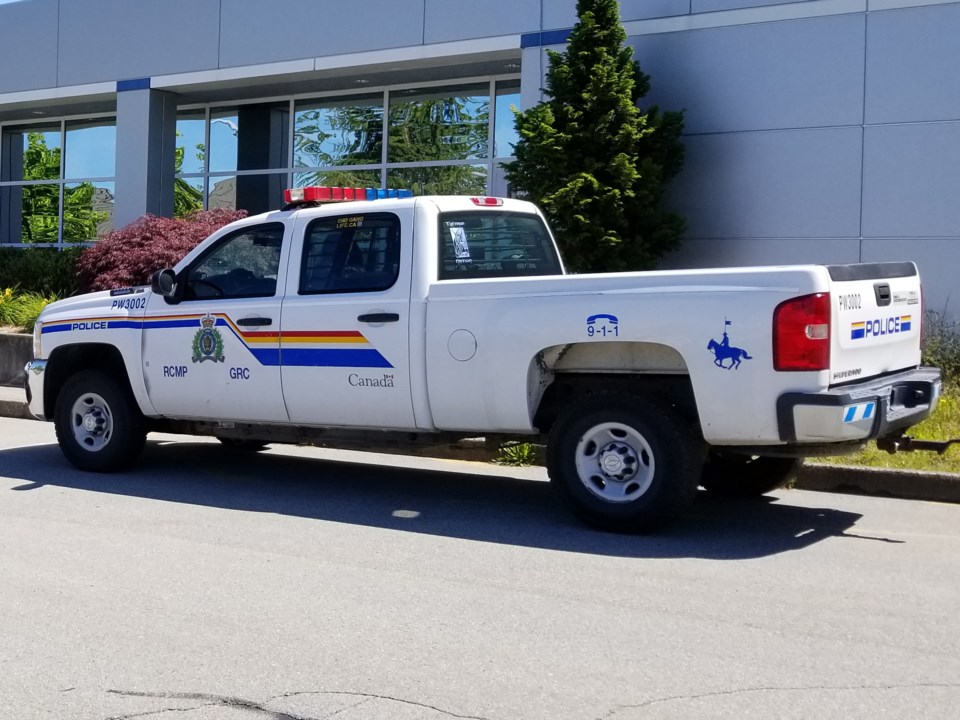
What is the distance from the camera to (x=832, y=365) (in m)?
6.20

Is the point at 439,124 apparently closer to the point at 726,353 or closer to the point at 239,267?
the point at 239,267

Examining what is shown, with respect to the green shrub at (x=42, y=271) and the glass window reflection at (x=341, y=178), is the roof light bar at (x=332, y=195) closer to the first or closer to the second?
the glass window reflection at (x=341, y=178)

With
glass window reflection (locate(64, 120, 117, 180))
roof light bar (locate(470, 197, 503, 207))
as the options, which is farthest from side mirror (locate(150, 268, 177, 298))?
glass window reflection (locate(64, 120, 117, 180))

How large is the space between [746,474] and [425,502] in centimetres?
226

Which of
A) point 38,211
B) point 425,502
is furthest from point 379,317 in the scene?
point 38,211

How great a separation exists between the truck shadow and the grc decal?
1.26 meters

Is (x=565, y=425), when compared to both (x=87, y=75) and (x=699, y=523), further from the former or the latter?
(x=87, y=75)

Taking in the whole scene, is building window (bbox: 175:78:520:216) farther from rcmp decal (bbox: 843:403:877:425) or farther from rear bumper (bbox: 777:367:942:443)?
rcmp decal (bbox: 843:403:877:425)

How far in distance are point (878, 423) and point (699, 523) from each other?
138 cm

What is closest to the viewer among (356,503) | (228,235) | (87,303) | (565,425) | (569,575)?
(569,575)

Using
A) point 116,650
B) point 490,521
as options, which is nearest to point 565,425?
point 490,521

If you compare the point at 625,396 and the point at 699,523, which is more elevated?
the point at 625,396

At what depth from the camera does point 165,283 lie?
330 inches

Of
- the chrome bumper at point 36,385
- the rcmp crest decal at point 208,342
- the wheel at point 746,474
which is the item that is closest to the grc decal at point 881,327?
the wheel at point 746,474
